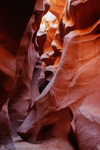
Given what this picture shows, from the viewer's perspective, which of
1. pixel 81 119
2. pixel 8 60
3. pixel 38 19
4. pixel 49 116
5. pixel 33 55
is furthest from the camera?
pixel 33 55

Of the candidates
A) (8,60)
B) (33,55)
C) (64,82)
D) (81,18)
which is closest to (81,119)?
(64,82)

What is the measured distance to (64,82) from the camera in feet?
21.8

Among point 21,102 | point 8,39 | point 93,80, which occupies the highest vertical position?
point 8,39

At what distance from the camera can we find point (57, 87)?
6.55m

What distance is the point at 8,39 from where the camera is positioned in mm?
2936

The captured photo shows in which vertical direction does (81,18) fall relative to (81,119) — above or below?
above

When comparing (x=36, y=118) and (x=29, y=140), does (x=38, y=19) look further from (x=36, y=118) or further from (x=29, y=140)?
(x=29, y=140)

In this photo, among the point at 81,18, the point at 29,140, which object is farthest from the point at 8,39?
the point at 81,18

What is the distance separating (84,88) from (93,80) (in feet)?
1.41

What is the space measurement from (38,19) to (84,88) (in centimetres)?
489

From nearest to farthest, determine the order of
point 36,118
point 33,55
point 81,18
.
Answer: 1. point 36,118
2. point 81,18
3. point 33,55

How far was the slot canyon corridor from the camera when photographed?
2.92 metres

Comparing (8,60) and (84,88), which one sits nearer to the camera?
(8,60)

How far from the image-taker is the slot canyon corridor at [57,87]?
292 centimetres
